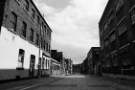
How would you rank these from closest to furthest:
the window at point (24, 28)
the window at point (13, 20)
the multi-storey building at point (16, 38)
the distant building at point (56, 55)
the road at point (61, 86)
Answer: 1. the road at point (61, 86)
2. the multi-storey building at point (16, 38)
3. the window at point (13, 20)
4. the window at point (24, 28)
5. the distant building at point (56, 55)

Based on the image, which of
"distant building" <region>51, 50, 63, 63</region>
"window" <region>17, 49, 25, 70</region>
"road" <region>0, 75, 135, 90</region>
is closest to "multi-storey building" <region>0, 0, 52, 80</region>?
"window" <region>17, 49, 25, 70</region>

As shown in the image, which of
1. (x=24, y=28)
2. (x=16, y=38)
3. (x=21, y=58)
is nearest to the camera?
(x=16, y=38)

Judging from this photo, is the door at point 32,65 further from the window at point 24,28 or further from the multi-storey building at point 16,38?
the window at point 24,28

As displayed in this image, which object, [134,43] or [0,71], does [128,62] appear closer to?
[134,43]

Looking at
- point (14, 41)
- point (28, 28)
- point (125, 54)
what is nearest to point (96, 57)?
point (125, 54)

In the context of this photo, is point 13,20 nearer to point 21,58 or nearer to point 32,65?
point 21,58

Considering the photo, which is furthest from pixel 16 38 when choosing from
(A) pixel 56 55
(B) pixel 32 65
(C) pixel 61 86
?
(A) pixel 56 55

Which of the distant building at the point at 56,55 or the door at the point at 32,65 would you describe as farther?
the distant building at the point at 56,55

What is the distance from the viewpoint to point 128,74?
20328 millimetres

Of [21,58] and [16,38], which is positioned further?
[21,58]

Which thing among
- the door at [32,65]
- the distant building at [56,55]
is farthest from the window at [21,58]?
the distant building at [56,55]

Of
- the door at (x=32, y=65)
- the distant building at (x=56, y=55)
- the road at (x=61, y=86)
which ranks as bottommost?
the road at (x=61, y=86)

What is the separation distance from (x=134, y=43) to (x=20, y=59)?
45.3 feet

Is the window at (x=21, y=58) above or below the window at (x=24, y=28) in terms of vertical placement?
below
